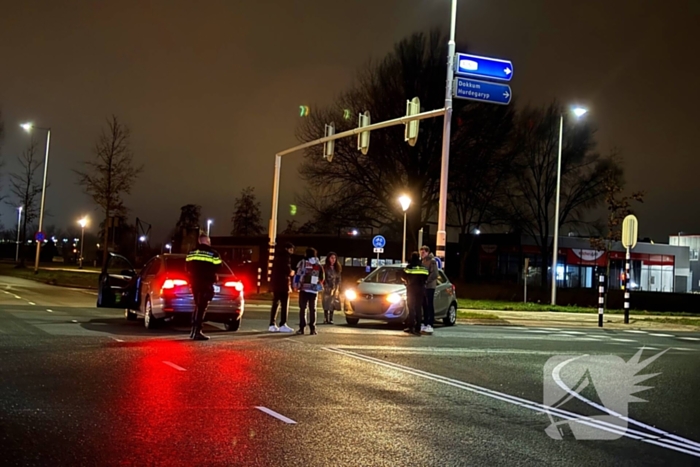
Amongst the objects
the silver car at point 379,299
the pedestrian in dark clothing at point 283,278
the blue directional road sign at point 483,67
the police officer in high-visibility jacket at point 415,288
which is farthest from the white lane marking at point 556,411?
the blue directional road sign at point 483,67

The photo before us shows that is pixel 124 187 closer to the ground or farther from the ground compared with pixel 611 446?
farther from the ground

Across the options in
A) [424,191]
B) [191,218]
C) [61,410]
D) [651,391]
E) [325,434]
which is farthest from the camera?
[191,218]

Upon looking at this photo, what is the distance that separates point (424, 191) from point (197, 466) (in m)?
35.0

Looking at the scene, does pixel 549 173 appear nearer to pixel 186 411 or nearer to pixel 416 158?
pixel 416 158

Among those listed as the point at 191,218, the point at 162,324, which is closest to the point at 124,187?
the point at 162,324

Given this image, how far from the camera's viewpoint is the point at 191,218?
368 feet

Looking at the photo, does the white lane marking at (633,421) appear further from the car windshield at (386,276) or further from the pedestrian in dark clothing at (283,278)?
the car windshield at (386,276)

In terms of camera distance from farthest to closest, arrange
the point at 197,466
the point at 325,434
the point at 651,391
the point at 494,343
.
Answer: the point at 494,343 < the point at 651,391 < the point at 325,434 < the point at 197,466

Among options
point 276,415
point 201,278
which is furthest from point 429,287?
point 276,415

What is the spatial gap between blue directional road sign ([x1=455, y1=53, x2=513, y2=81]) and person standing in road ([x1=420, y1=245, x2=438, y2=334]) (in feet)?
21.8

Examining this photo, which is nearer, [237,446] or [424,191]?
[237,446]

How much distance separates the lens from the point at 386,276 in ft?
58.2

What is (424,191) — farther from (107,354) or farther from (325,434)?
(325,434)

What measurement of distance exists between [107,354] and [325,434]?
5.11m
